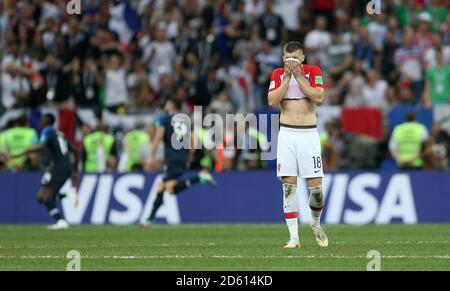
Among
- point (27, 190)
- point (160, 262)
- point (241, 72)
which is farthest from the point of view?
point (241, 72)

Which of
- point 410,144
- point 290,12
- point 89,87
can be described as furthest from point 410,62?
point 89,87

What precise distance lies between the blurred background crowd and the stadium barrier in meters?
0.84

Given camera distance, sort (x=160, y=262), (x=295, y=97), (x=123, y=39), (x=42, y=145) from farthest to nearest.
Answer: (x=123, y=39) → (x=42, y=145) → (x=295, y=97) → (x=160, y=262)

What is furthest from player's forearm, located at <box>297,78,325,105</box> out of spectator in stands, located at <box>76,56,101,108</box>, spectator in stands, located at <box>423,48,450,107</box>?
spectator in stands, located at <box>76,56,101,108</box>

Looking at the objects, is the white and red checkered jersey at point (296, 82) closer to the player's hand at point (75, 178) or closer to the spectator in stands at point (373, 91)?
the player's hand at point (75, 178)

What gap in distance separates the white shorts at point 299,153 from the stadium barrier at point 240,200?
9.39m

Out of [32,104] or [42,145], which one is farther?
[32,104]

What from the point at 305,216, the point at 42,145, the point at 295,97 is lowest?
the point at 305,216

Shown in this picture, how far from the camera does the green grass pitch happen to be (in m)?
13.4

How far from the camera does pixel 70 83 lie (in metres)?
28.6

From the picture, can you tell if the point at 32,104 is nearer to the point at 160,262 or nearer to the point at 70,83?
the point at 70,83

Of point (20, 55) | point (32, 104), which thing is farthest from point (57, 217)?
point (20, 55)

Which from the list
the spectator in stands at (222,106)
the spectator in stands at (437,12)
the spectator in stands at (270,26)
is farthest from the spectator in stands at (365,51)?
the spectator in stands at (222,106)

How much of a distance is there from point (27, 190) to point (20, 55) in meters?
4.60
